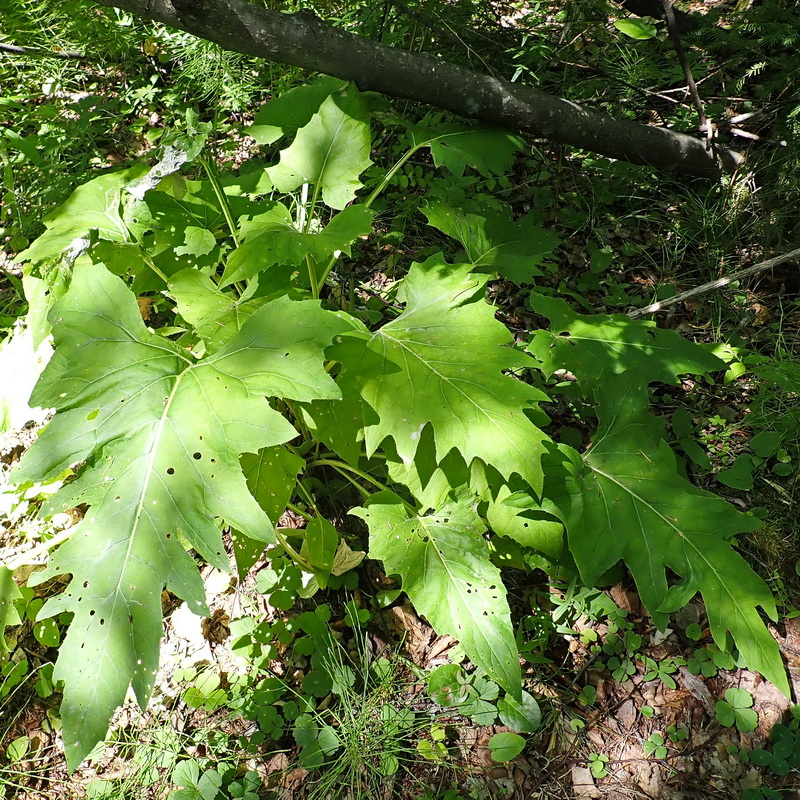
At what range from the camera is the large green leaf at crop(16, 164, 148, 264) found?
261cm

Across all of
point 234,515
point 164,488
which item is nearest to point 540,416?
point 234,515

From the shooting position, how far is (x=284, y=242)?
219 cm

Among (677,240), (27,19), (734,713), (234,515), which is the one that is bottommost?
(734,713)

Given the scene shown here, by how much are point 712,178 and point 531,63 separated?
1212 mm

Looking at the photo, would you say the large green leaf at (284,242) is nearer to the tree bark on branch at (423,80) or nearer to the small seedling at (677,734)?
the tree bark on branch at (423,80)

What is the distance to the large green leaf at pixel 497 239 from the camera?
2.57 m

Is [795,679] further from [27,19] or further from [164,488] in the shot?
[27,19]

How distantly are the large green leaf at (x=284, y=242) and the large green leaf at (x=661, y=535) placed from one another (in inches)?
46.4

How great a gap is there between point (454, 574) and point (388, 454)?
48 centimetres

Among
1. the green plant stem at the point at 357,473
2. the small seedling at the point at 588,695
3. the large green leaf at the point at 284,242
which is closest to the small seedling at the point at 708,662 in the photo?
the small seedling at the point at 588,695

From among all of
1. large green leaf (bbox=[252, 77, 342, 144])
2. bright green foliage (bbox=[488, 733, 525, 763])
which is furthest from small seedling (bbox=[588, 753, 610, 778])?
large green leaf (bbox=[252, 77, 342, 144])

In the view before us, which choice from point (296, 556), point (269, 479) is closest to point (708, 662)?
point (296, 556)

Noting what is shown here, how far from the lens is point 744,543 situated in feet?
8.39

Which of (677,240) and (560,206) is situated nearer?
(677,240)
